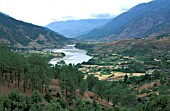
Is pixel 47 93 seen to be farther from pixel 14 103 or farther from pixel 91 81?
pixel 91 81

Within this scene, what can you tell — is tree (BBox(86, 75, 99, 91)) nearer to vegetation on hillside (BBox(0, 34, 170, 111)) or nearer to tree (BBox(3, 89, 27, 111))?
vegetation on hillside (BBox(0, 34, 170, 111))

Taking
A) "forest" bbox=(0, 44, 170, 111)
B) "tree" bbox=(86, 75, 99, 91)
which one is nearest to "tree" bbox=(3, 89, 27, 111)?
"forest" bbox=(0, 44, 170, 111)

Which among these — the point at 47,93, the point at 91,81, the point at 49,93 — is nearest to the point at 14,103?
the point at 47,93

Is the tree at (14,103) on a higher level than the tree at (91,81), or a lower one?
higher

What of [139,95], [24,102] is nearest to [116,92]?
[139,95]

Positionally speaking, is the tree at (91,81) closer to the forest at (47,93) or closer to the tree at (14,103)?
the forest at (47,93)

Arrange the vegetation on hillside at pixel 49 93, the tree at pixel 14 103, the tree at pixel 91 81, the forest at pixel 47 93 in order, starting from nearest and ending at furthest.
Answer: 1. the tree at pixel 14 103
2. the forest at pixel 47 93
3. the vegetation on hillside at pixel 49 93
4. the tree at pixel 91 81

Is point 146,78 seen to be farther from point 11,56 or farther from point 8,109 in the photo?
point 8,109

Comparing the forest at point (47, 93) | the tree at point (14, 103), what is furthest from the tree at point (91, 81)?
the tree at point (14, 103)

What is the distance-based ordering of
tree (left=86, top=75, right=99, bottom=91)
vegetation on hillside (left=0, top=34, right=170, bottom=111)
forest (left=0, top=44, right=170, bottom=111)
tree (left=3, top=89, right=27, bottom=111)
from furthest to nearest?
tree (left=86, top=75, right=99, bottom=91)
vegetation on hillside (left=0, top=34, right=170, bottom=111)
forest (left=0, top=44, right=170, bottom=111)
tree (left=3, top=89, right=27, bottom=111)

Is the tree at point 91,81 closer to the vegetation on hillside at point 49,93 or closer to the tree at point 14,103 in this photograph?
the vegetation on hillside at point 49,93

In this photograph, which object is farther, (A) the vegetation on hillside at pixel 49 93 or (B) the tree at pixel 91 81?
(B) the tree at pixel 91 81

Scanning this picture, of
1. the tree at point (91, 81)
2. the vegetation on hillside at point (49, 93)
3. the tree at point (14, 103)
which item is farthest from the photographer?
the tree at point (91, 81)
